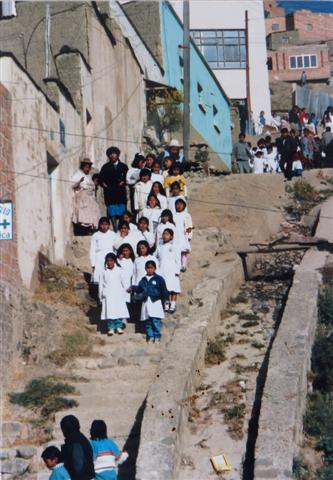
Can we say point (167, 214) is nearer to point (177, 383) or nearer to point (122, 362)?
point (122, 362)

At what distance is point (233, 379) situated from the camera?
13.7 m

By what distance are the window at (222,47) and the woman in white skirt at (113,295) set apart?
25.0 meters

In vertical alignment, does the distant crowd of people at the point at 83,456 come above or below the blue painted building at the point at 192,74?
below

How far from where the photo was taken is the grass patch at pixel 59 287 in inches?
636

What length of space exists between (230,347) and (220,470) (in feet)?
9.77

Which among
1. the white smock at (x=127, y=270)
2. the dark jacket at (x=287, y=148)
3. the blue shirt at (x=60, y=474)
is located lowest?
the blue shirt at (x=60, y=474)

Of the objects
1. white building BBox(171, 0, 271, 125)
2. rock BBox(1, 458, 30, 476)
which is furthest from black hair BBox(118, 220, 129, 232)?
white building BBox(171, 0, 271, 125)

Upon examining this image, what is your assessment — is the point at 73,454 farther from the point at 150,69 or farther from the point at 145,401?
the point at 150,69

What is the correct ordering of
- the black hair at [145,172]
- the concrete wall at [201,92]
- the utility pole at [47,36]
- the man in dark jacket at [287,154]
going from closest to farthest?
the black hair at [145,172] < the utility pole at [47,36] < the man in dark jacket at [287,154] < the concrete wall at [201,92]

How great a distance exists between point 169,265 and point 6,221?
2287 mm

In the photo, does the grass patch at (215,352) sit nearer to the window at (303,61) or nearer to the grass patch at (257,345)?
the grass patch at (257,345)

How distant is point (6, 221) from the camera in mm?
15258

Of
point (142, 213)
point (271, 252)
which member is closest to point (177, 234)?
point (142, 213)

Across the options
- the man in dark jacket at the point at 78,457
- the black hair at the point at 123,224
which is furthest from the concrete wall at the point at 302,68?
the man in dark jacket at the point at 78,457
